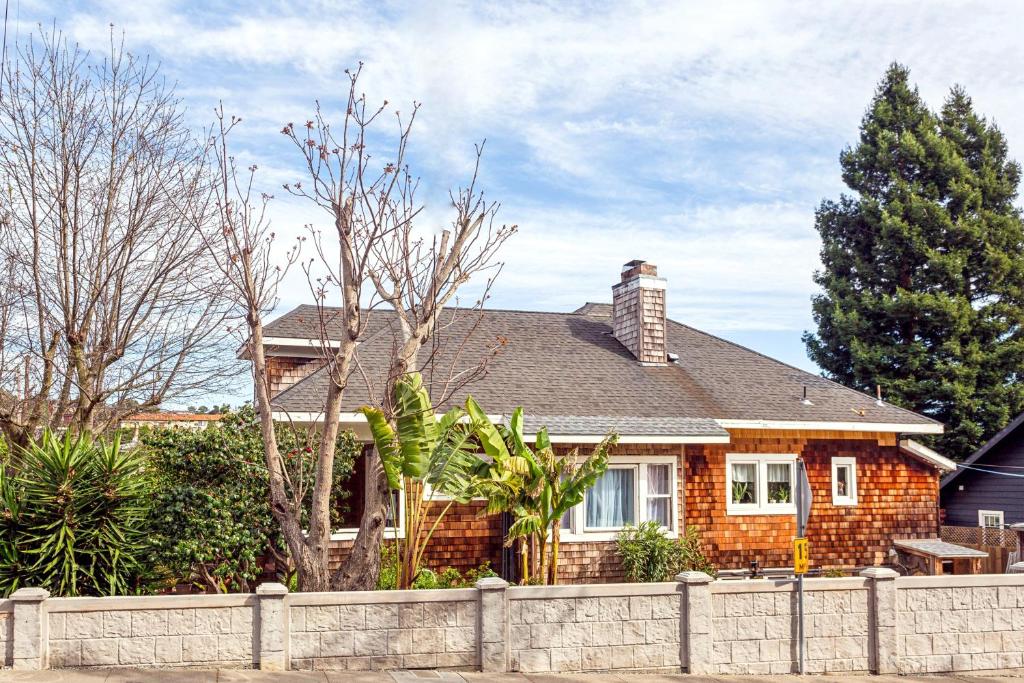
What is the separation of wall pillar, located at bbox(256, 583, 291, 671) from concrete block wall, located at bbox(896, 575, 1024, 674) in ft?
27.2

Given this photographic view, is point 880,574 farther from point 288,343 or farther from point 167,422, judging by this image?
point 167,422

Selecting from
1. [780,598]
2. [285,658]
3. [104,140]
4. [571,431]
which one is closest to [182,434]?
[285,658]

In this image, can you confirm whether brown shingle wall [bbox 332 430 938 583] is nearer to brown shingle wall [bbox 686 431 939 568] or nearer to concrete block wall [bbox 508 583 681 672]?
brown shingle wall [bbox 686 431 939 568]

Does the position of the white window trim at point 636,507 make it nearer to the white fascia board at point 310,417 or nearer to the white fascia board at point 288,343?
the white fascia board at point 310,417

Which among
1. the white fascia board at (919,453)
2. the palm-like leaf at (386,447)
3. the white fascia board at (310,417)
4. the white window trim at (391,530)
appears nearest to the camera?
the palm-like leaf at (386,447)

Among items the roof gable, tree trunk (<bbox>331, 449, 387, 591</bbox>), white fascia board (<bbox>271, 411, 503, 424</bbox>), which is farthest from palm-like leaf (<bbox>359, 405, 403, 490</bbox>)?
the roof gable

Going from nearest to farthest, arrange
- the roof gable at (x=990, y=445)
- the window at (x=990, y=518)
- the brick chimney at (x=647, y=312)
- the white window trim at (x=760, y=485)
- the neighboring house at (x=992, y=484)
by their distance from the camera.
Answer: the white window trim at (x=760, y=485), the brick chimney at (x=647, y=312), the roof gable at (x=990, y=445), the neighboring house at (x=992, y=484), the window at (x=990, y=518)

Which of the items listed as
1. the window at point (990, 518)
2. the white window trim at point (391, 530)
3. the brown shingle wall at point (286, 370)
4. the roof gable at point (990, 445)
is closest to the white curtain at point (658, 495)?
the white window trim at point (391, 530)

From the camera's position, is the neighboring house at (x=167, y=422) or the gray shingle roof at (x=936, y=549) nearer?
the neighboring house at (x=167, y=422)

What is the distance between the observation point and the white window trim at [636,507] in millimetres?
18578

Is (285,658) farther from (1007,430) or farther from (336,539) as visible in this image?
(1007,430)

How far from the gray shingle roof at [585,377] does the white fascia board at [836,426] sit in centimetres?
15

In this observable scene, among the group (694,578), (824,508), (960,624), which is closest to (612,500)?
(824,508)

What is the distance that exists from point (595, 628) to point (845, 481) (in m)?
11.4
